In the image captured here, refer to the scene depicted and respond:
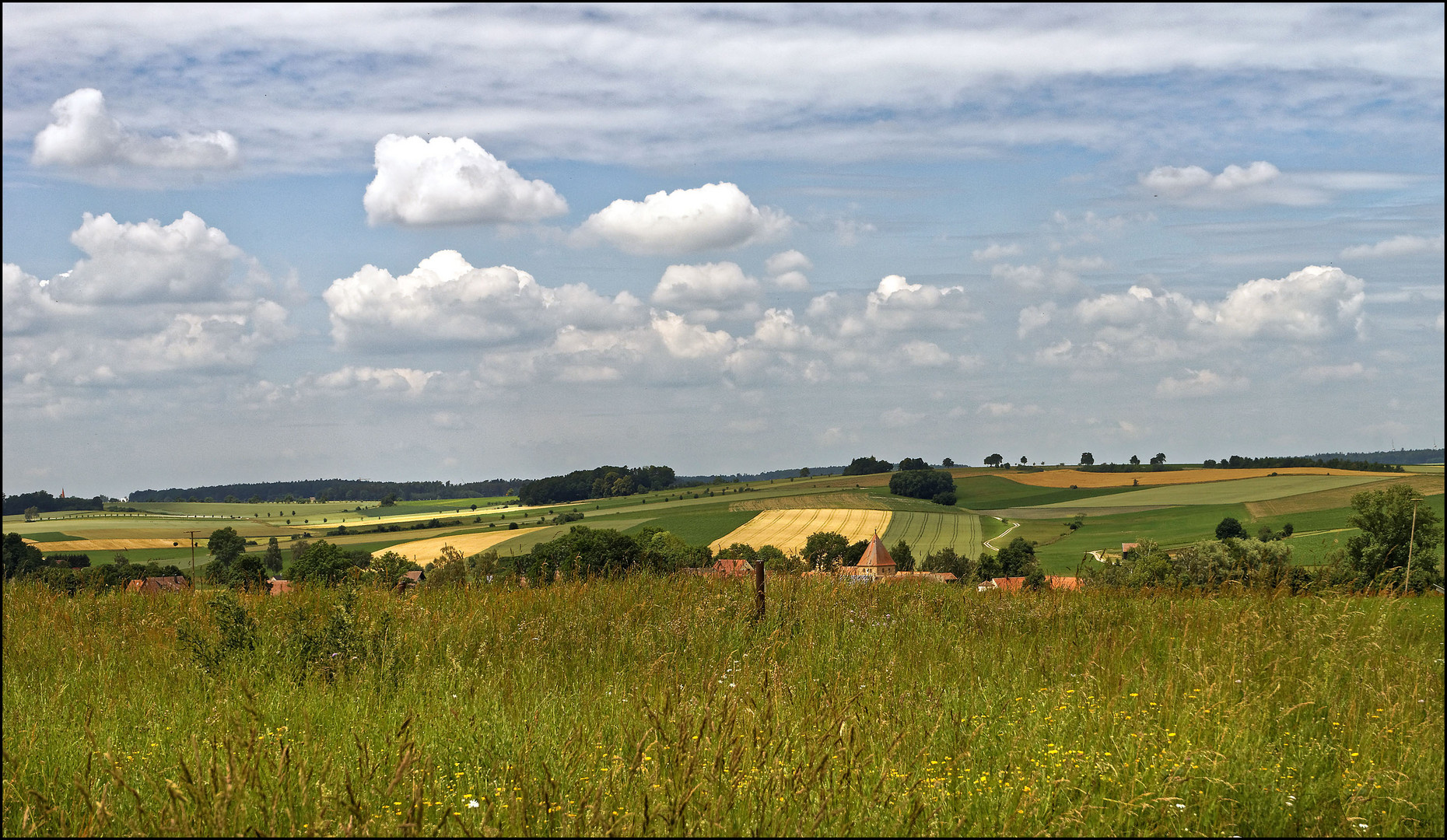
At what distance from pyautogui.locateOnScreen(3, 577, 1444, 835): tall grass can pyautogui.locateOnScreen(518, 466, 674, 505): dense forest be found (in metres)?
94.8

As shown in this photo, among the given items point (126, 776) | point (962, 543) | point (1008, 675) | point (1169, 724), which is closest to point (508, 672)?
point (126, 776)

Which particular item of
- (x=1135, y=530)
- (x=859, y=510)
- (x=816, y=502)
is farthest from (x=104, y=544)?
(x=1135, y=530)

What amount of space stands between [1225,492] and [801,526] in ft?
148

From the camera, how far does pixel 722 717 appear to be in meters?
5.34

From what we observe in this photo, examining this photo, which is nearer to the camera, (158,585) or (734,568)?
(158,585)

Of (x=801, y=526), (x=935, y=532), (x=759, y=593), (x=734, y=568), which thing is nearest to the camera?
(x=759, y=593)

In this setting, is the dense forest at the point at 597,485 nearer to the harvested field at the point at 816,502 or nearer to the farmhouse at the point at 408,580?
the harvested field at the point at 816,502

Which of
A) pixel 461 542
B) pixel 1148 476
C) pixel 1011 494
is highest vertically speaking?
pixel 1148 476

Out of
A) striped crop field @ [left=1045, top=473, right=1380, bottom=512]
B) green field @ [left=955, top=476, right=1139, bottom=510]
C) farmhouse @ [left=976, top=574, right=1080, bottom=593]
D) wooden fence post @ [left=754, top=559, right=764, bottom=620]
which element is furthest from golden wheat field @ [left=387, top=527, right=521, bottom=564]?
striped crop field @ [left=1045, top=473, right=1380, bottom=512]

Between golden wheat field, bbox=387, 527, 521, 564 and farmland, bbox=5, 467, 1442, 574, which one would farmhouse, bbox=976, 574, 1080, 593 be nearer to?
farmland, bbox=5, 467, 1442, 574

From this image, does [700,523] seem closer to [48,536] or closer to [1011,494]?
[1011,494]

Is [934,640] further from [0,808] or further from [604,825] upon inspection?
[0,808]

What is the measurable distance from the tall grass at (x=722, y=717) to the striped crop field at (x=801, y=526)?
165 feet

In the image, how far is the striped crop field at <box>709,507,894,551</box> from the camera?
6438cm
